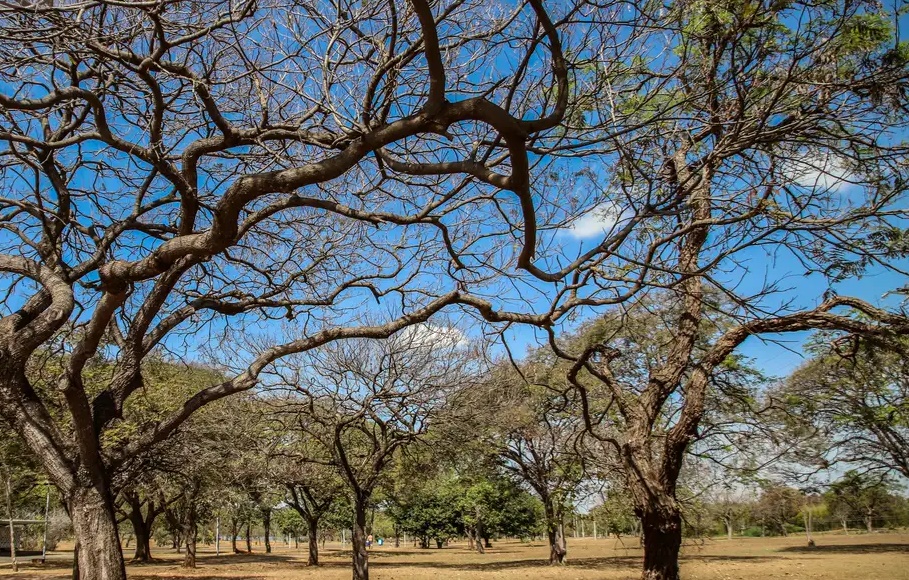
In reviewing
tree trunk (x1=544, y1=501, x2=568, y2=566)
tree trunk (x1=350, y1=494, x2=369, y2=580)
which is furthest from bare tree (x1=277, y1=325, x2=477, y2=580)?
tree trunk (x1=544, y1=501, x2=568, y2=566)

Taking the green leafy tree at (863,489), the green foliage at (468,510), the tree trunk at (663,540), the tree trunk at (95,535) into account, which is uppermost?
the tree trunk at (95,535)

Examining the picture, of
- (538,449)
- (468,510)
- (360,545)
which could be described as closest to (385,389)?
→ (360,545)

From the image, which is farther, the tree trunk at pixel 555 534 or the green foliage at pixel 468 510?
the green foliage at pixel 468 510

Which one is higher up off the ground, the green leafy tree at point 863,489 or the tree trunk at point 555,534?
the green leafy tree at point 863,489

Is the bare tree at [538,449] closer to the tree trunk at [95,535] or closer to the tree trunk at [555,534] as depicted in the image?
the tree trunk at [555,534]

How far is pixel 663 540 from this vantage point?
20.1 feet

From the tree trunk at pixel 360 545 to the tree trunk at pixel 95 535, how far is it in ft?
27.9

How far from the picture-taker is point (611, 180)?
431 centimetres

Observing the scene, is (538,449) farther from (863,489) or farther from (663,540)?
(663,540)

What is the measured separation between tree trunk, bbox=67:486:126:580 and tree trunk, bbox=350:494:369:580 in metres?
8.51

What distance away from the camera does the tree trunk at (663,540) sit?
6.08 m

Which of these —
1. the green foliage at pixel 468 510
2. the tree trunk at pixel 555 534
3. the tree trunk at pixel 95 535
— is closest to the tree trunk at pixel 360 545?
the tree trunk at pixel 95 535

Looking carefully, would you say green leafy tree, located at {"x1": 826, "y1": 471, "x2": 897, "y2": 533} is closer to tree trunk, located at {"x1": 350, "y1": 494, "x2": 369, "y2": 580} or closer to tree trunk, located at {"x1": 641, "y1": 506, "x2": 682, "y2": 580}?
tree trunk, located at {"x1": 350, "y1": 494, "x2": 369, "y2": 580}

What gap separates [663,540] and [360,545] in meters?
9.05
